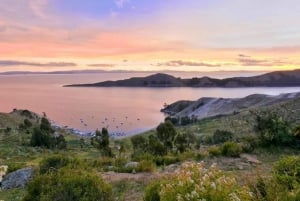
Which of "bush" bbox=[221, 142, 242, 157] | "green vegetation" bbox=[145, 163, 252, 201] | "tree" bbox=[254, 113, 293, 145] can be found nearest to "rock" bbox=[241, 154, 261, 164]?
"bush" bbox=[221, 142, 242, 157]

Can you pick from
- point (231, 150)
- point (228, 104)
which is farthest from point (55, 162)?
point (228, 104)

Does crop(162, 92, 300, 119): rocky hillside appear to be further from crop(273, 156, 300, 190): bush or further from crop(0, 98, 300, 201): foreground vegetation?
crop(273, 156, 300, 190): bush

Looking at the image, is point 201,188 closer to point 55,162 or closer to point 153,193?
point 153,193

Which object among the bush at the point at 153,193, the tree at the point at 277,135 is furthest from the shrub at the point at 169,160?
the bush at the point at 153,193

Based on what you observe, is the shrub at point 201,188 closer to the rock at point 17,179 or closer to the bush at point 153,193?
the bush at point 153,193

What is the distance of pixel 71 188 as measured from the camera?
23.8 feet

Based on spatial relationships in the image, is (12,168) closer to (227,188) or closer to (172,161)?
(172,161)

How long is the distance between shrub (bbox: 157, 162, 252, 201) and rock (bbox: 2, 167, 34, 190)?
25.9 feet

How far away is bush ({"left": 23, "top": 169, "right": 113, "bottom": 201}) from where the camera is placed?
7.18m

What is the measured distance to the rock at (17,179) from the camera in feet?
40.1

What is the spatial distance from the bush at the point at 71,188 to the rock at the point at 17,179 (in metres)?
4.52

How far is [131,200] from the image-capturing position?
8.96m

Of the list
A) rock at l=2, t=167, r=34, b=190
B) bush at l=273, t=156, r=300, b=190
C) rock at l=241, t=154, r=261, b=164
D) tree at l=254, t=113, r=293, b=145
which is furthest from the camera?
tree at l=254, t=113, r=293, b=145

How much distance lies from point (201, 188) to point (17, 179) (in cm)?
918
